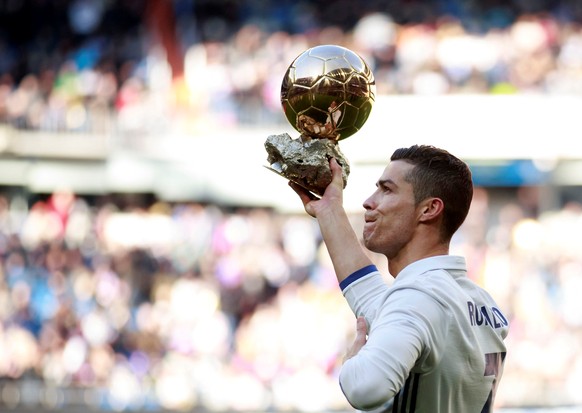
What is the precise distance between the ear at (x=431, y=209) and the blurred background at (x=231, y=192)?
9.71 meters

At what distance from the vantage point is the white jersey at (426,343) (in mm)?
2961

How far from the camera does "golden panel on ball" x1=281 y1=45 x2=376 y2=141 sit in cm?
357

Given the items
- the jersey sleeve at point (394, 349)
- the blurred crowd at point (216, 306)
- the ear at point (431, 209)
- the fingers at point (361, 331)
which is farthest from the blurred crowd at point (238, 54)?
the jersey sleeve at point (394, 349)

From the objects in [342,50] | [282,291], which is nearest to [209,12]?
[282,291]

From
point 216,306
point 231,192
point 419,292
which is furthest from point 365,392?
point 231,192

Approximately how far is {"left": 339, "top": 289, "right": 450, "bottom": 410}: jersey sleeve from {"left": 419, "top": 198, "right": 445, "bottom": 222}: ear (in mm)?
341

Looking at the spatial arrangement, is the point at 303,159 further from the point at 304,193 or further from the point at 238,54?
the point at 238,54

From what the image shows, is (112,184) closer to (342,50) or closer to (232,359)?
(232,359)

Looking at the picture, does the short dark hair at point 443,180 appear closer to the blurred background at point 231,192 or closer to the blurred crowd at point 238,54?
the blurred background at point 231,192

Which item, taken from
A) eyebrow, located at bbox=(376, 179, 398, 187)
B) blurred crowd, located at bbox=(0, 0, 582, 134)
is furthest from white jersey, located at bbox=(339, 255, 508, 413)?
blurred crowd, located at bbox=(0, 0, 582, 134)

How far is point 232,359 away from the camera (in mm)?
14289

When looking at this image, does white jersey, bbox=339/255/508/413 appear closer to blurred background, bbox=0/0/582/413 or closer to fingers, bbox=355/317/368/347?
fingers, bbox=355/317/368/347

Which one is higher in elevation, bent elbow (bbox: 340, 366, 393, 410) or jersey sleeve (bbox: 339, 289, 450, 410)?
jersey sleeve (bbox: 339, 289, 450, 410)

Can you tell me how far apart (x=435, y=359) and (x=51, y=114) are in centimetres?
1528
